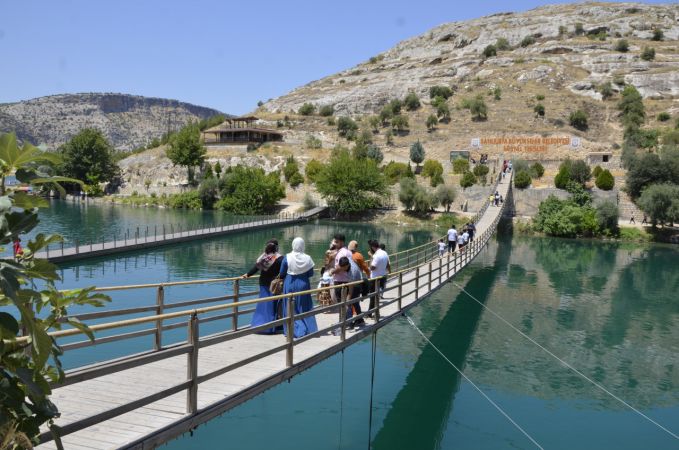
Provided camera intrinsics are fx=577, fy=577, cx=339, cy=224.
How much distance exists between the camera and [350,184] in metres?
57.9

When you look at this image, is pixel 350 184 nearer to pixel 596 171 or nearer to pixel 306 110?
pixel 596 171

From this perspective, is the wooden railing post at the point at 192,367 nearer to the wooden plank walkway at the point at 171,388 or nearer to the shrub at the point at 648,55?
the wooden plank walkway at the point at 171,388

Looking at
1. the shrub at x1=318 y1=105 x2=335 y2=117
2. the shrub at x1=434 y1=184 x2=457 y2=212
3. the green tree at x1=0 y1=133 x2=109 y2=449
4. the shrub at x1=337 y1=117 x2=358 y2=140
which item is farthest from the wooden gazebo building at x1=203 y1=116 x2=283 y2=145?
the green tree at x1=0 y1=133 x2=109 y2=449

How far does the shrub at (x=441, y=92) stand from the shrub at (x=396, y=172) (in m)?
31.5

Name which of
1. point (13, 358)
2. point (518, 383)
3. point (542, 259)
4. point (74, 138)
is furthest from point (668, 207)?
point (74, 138)

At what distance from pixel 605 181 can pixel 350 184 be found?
2469 centimetres

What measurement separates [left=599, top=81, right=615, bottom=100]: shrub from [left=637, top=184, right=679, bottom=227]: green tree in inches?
1666

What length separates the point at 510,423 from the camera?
12141 millimetres

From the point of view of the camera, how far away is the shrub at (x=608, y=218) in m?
48.7

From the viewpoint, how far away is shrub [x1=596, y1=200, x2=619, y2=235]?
48656 millimetres

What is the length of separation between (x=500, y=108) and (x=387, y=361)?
77.0 m

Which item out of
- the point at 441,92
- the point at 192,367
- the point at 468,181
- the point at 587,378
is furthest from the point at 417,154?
the point at 192,367

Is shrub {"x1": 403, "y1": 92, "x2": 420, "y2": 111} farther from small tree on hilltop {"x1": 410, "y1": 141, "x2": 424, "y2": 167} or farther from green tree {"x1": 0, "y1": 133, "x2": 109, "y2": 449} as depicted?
green tree {"x1": 0, "y1": 133, "x2": 109, "y2": 449}

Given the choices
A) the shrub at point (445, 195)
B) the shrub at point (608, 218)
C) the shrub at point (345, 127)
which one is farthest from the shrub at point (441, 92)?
the shrub at point (608, 218)
